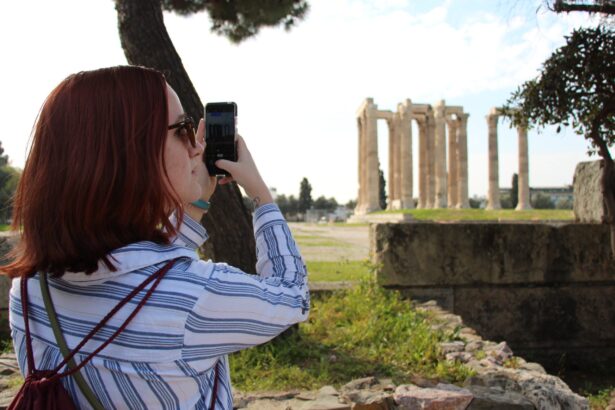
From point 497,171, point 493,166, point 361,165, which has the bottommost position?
point 497,171

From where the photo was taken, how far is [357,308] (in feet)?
17.5

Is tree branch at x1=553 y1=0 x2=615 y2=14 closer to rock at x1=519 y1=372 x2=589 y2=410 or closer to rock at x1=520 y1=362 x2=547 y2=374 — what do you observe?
rock at x1=520 y1=362 x2=547 y2=374

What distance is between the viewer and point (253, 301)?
1189 millimetres

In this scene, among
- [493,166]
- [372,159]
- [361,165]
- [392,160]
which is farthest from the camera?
[361,165]

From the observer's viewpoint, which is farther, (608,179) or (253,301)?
(608,179)

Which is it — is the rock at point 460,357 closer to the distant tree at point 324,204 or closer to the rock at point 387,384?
the rock at point 387,384

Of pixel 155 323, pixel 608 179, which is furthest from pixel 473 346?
pixel 155 323

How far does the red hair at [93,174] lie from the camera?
1.12 m

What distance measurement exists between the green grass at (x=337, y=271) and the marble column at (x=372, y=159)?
41.7 m

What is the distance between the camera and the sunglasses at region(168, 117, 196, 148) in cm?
127

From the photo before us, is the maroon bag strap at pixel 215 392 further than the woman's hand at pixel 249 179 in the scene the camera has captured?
No

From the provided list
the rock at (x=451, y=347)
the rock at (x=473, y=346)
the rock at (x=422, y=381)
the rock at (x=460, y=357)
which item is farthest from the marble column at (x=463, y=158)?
the rock at (x=422, y=381)

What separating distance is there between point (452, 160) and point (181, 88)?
5072 centimetres

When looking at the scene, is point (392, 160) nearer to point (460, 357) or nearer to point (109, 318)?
point (460, 357)
